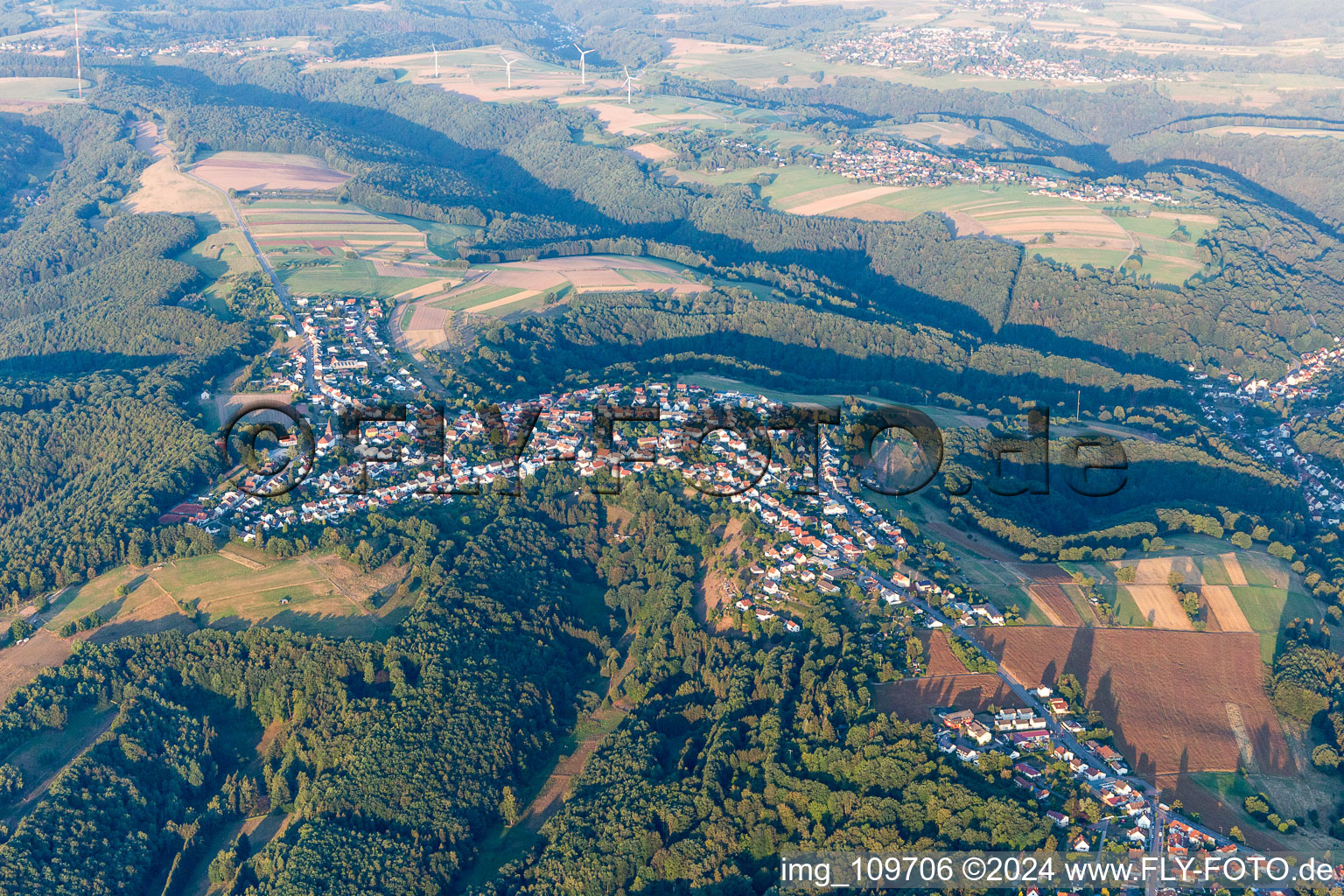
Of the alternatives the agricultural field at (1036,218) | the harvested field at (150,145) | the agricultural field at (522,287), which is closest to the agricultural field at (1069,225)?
the agricultural field at (1036,218)

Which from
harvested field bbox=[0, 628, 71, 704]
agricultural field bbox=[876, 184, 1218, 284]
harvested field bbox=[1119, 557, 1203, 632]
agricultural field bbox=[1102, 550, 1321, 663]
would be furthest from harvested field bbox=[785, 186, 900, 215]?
harvested field bbox=[0, 628, 71, 704]

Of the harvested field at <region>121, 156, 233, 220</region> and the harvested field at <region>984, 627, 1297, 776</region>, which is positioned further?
the harvested field at <region>121, 156, 233, 220</region>

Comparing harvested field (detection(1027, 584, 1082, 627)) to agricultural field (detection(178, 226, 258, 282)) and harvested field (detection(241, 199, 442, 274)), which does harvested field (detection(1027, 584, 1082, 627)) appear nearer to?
harvested field (detection(241, 199, 442, 274))

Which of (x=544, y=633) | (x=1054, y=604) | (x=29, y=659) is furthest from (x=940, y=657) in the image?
(x=29, y=659)

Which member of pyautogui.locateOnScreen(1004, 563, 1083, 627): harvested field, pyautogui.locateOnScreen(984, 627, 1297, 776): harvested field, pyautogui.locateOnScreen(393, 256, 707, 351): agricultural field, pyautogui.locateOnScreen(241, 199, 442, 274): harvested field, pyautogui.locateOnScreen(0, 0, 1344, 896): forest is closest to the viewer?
pyautogui.locateOnScreen(0, 0, 1344, 896): forest

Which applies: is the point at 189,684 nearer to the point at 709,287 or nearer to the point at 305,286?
the point at 305,286

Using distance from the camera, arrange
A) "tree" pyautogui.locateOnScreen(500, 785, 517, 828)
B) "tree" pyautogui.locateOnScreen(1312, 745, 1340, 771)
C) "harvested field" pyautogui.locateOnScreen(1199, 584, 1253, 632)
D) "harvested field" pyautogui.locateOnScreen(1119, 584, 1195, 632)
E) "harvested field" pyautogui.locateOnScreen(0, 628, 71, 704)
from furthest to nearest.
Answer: "harvested field" pyautogui.locateOnScreen(1199, 584, 1253, 632), "harvested field" pyautogui.locateOnScreen(1119, 584, 1195, 632), "harvested field" pyautogui.locateOnScreen(0, 628, 71, 704), "tree" pyautogui.locateOnScreen(500, 785, 517, 828), "tree" pyautogui.locateOnScreen(1312, 745, 1340, 771)

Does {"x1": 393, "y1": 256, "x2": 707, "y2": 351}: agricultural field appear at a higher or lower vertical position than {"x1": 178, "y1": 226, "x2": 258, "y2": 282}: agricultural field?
lower

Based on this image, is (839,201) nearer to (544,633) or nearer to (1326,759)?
(544,633)
